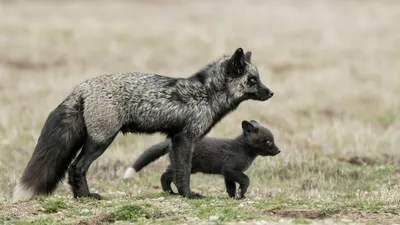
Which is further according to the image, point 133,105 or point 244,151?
point 244,151

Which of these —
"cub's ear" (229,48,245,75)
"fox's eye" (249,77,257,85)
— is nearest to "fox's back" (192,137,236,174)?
"fox's eye" (249,77,257,85)

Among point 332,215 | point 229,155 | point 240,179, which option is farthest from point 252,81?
point 332,215

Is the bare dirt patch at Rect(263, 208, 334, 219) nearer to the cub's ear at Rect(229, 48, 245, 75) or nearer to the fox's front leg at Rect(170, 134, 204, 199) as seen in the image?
the fox's front leg at Rect(170, 134, 204, 199)

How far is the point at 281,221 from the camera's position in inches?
332

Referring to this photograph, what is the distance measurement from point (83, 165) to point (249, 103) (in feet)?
33.7

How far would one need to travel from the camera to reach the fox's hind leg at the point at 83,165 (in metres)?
10.8

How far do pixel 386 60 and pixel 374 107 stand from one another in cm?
572

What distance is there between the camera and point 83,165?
10.8 m

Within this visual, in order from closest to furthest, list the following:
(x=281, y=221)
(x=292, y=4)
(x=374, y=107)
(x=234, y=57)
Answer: (x=281, y=221) < (x=234, y=57) < (x=374, y=107) < (x=292, y=4)

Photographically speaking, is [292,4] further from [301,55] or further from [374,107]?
[374,107]

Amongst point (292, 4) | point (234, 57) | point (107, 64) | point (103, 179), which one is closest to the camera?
point (234, 57)

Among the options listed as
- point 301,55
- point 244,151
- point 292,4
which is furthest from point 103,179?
point 292,4

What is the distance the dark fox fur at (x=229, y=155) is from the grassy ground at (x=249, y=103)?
43 cm

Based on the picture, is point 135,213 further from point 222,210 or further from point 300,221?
point 300,221
